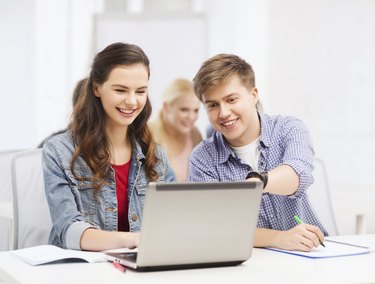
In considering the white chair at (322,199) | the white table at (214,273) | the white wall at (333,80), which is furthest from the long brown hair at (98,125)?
→ the white wall at (333,80)

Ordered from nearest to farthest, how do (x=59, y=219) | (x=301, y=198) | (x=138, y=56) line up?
(x=59, y=219)
(x=138, y=56)
(x=301, y=198)

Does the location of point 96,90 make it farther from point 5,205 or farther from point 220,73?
point 5,205

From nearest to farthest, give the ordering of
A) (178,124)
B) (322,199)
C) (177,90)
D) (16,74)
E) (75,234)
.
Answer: (75,234) < (322,199) < (178,124) < (177,90) < (16,74)

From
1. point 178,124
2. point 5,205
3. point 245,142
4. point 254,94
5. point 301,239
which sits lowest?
point 5,205

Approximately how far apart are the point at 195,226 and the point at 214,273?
12 centimetres

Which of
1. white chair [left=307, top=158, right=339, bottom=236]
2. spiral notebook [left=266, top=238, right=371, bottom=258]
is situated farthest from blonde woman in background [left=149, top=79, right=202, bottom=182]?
spiral notebook [left=266, top=238, right=371, bottom=258]

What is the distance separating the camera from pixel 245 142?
7.66 feet

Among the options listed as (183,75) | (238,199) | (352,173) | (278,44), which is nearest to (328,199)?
(238,199)

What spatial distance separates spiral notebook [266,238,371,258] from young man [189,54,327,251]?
19cm

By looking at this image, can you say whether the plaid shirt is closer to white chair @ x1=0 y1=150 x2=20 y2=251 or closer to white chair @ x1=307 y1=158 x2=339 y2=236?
white chair @ x1=307 y1=158 x2=339 y2=236

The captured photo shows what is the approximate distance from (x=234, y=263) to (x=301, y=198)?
69 cm

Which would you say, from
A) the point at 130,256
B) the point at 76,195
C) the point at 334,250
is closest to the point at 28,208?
the point at 76,195

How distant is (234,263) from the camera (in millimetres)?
1675

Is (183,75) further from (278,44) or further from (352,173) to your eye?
(352,173)
